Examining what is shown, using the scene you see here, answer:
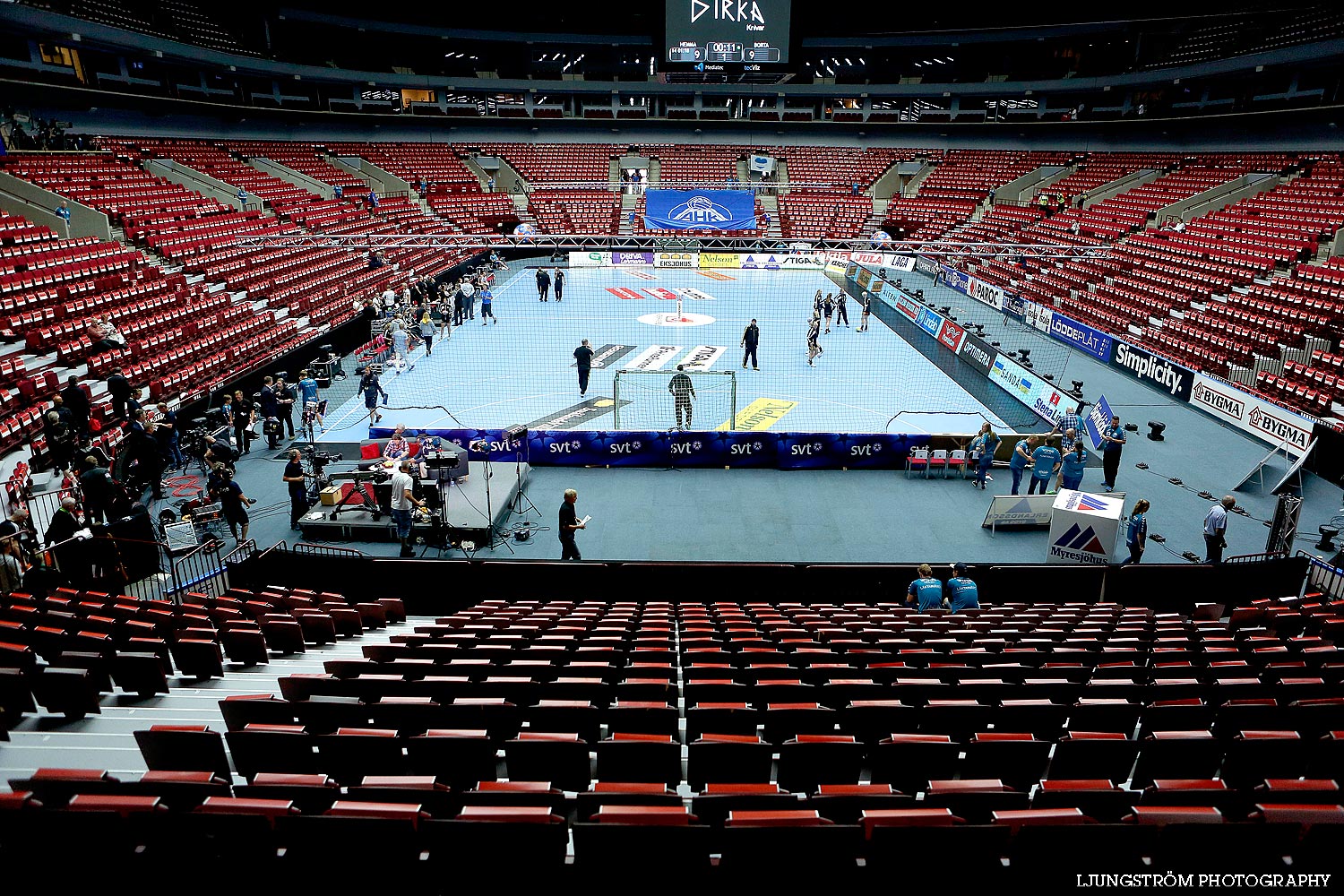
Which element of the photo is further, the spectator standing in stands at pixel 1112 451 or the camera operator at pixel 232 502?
the spectator standing in stands at pixel 1112 451

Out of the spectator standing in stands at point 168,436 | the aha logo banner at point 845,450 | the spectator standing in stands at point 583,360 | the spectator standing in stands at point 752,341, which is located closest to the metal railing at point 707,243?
the spectator standing in stands at point 752,341

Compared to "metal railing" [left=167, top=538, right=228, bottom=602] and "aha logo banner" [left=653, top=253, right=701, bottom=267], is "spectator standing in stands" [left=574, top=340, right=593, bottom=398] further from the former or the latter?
"aha logo banner" [left=653, top=253, right=701, bottom=267]

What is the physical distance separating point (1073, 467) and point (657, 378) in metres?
11.6

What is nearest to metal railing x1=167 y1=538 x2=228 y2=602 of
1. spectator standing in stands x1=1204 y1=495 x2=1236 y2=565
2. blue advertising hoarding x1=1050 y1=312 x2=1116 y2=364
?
spectator standing in stands x1=1204 y1=495 x2=1236 y2=565

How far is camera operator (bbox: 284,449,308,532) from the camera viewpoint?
13047 mm

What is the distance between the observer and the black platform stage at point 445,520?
12.9m

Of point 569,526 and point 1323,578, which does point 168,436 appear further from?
point 1323,578

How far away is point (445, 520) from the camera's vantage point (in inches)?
508

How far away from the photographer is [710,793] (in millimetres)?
3980

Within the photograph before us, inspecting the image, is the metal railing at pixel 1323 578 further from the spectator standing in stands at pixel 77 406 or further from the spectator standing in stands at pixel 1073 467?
the spectator standing in stands at pixel 77 406

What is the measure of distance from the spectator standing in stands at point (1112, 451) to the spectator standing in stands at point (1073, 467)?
0.60m

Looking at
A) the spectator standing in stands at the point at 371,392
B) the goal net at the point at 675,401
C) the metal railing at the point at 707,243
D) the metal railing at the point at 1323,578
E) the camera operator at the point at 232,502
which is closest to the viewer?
the metal railing at the point at 1323,578

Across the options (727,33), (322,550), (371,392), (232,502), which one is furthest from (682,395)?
(727,33)

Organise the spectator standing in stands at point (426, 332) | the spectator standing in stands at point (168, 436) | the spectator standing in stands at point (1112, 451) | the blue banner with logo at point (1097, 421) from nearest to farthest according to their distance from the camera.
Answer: the spectator standing in stands at point (168, 436)
the spectator standing in stands at point (1112, 451)
the blue banner with logo at point (1097, 421)
the spectator standing in stands at point (426, 332)
